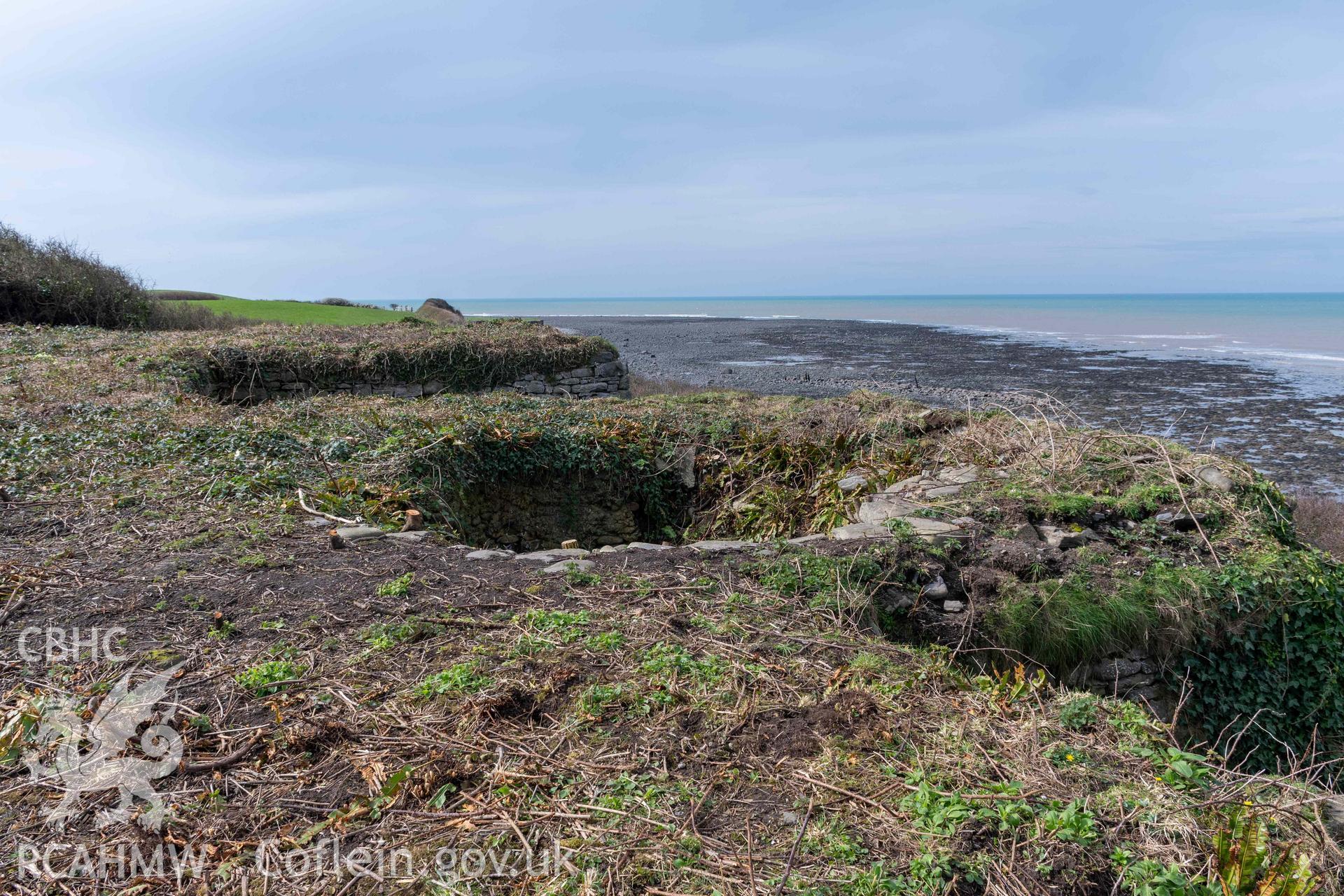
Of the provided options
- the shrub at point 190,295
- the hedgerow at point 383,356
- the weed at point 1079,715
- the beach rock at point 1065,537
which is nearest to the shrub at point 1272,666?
the beach rock at point 1065,537

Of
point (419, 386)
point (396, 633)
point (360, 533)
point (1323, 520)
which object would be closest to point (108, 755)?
point (396, 633)

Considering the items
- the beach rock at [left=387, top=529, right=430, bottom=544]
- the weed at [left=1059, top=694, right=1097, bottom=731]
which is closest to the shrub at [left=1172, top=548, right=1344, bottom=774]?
the weed at [left=1059, top=694, right=1097, bottom=731]

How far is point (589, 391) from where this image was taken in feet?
42.7

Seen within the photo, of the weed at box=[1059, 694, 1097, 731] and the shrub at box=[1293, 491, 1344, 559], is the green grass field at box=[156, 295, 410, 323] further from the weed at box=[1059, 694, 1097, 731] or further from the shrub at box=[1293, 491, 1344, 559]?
the weed at box=[1059, 694, 1097, 731]

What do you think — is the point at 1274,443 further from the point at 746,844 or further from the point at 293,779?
the point at 293,779

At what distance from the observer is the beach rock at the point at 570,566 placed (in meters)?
4.45

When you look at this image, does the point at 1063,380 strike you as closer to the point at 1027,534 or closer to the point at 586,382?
the point at 586,382

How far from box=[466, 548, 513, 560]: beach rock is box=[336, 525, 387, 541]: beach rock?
29.1 inches

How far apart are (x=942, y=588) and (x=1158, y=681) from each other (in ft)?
4.65

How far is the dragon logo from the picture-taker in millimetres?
2393

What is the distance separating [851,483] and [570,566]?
3.20 m

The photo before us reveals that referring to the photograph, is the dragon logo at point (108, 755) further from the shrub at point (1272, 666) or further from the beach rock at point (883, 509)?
the shrub at point (1272, 666)

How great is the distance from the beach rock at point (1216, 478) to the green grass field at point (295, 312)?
744 inches

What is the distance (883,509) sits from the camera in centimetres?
574
